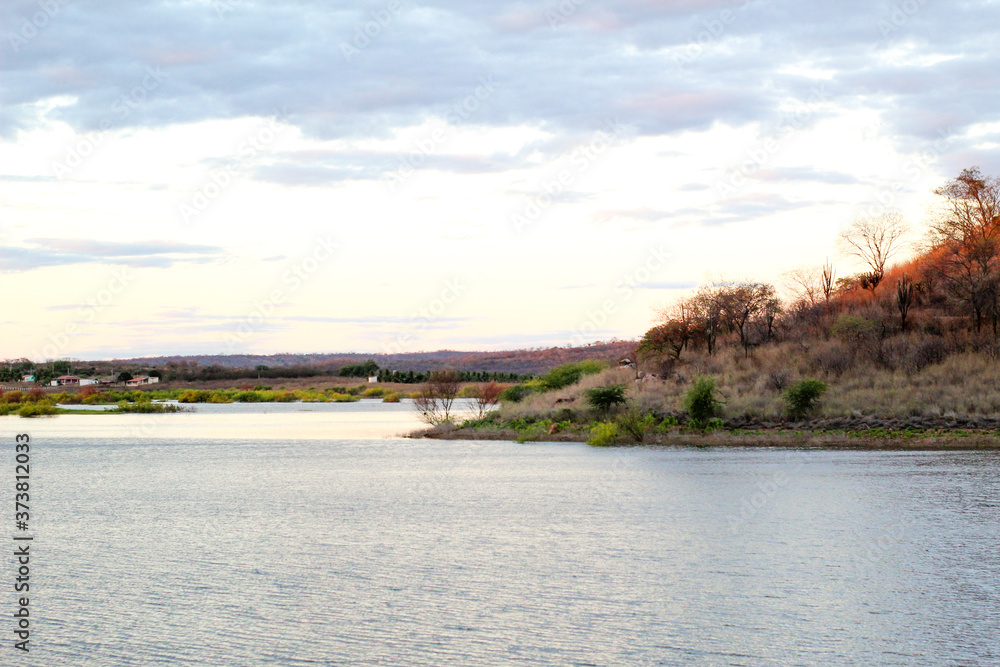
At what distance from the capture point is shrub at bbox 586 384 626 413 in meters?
44.0

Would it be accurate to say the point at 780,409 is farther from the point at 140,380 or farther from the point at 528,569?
the point at 140,380

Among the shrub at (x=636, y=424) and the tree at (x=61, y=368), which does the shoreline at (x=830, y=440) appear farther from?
the tree at (x=61, y=368)

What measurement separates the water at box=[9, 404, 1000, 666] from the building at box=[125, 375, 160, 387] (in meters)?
109

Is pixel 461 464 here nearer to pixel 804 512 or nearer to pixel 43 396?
pixel 804 512

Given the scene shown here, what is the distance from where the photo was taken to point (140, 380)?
129 metres

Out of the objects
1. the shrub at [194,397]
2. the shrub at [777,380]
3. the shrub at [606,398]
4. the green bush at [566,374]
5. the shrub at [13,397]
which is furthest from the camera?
the shrub at [194,397]

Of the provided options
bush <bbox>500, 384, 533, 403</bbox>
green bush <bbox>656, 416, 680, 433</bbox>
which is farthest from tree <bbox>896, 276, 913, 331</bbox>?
bush <bbox>500, 384, 533, 403</bbox>

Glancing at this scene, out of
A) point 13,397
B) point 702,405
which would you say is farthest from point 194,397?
point 702,405

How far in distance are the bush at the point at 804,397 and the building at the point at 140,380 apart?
110835 millimetres

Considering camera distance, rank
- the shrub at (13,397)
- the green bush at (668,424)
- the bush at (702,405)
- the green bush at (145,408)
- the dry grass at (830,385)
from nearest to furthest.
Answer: the dry grass at (830,385) → the green bush at (668,424) → the bush at (702,405) → the green bush at (145,408) → the shrub at (13,397)

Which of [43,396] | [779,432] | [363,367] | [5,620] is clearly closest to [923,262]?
[779,432]

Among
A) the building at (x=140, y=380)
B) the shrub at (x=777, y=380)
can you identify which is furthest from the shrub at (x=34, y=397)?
the shrub at (x=777, y=380)

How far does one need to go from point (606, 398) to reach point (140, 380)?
4153 inches

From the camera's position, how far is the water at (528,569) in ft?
31.2
